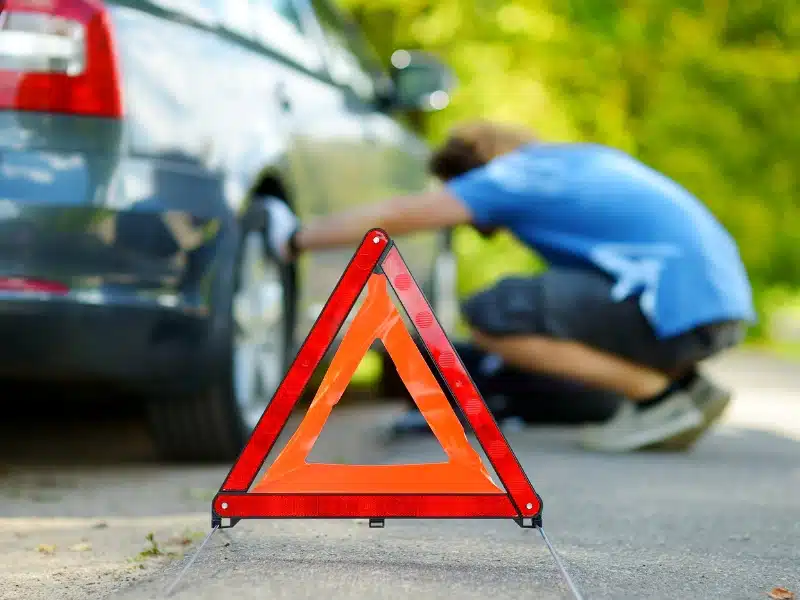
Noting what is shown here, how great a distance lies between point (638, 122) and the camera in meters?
16.5

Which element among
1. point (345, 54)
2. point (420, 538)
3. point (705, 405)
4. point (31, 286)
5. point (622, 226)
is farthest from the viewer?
point (345, 54)

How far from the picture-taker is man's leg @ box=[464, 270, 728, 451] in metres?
5.49

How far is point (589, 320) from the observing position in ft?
18.0

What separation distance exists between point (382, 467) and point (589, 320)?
7.78 feet

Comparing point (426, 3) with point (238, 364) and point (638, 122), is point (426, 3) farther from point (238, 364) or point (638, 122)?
point (238, 364)

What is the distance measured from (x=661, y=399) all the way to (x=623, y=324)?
0.34m

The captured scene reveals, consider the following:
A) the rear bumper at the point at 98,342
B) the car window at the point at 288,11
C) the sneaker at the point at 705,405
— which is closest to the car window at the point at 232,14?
the car window at the point at 288,11

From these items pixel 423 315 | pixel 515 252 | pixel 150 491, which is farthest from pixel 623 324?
pixel 515 252

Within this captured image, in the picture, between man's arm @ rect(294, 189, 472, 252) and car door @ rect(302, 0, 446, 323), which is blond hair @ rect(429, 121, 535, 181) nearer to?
car door @ rect(302, 0, 446, 323)

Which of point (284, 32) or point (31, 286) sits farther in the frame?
point (284, 32)

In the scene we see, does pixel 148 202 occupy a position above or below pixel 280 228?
above

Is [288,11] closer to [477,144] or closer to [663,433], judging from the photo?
[477,144]

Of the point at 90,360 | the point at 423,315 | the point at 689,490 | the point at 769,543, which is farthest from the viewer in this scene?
the point at 689,490

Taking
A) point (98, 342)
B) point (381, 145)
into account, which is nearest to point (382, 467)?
point (98, 342)
